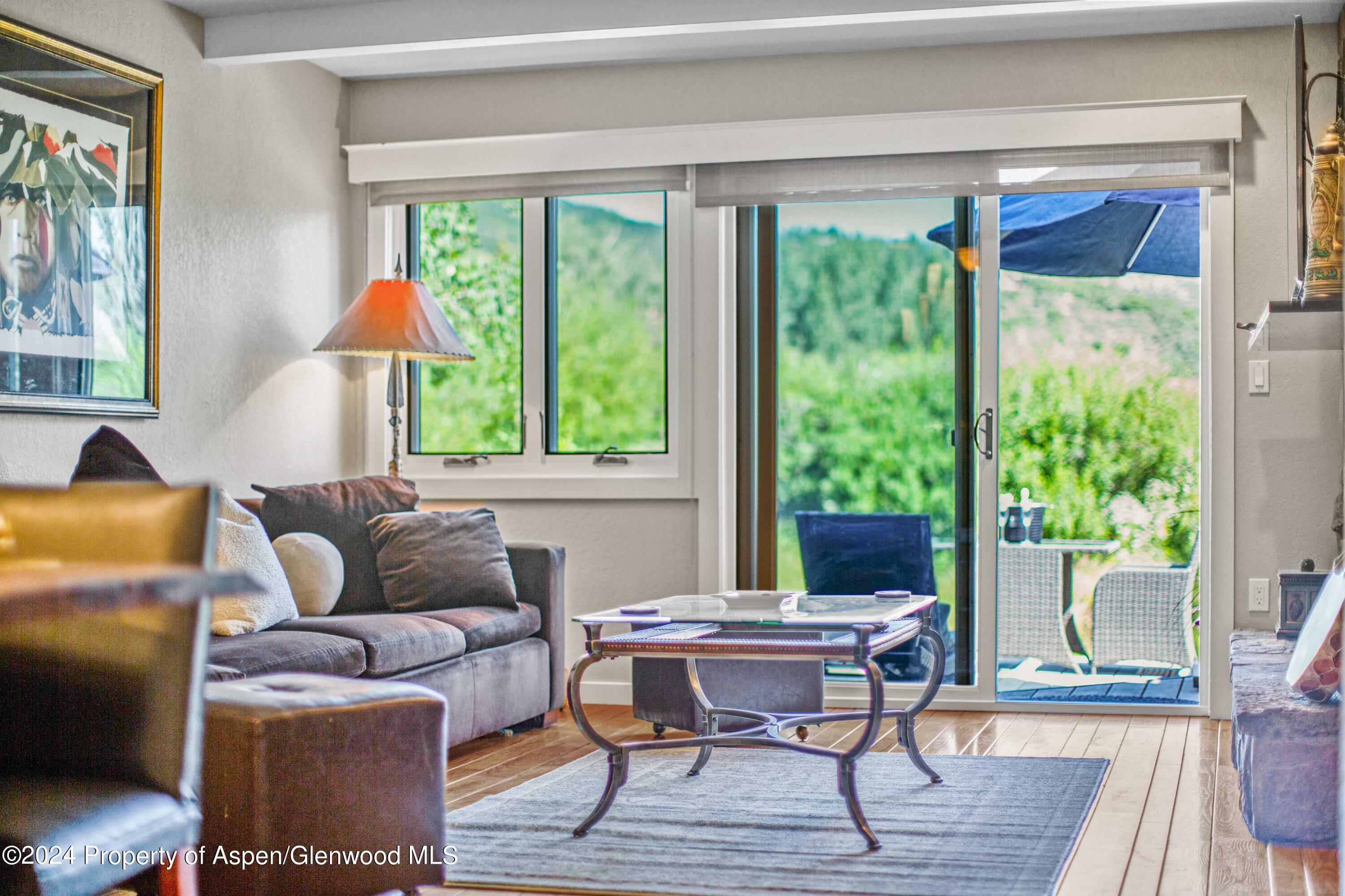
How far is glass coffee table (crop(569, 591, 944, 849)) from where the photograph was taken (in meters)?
2.93

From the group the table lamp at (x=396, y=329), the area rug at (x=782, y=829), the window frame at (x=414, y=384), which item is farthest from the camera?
the window frame at (x=414, y=384)

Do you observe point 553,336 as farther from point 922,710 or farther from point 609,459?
point 922,710

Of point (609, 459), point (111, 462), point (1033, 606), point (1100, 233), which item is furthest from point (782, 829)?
point (1100, 233)

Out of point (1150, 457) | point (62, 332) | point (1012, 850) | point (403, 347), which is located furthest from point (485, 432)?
point (1012, 850)

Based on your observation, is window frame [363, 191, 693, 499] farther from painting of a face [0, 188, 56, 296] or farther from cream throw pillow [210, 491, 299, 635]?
painting of a face [0, 188, 56, 296]

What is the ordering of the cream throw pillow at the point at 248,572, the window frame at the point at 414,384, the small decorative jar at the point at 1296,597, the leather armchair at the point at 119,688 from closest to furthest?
the leather armchair at the point at 119,688 < the cream throw pillow at the point at 248,572 < the small decorative jar at the point at 1296,597 < the window frame at the point at 414,384

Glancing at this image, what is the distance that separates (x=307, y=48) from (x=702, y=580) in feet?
7.68

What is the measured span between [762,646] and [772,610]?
23 centimetres

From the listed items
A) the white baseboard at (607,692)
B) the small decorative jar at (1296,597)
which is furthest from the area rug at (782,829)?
the white baseboard at (607,692)

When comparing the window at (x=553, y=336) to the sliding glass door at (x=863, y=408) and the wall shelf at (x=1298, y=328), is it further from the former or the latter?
the wall shelf at (x=1298, y=328)

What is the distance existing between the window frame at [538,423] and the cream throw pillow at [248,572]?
4.98ft

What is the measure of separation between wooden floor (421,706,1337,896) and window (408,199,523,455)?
1239 mm

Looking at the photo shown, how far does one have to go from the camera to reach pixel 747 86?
193 inches

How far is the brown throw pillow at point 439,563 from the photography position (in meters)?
4.09
